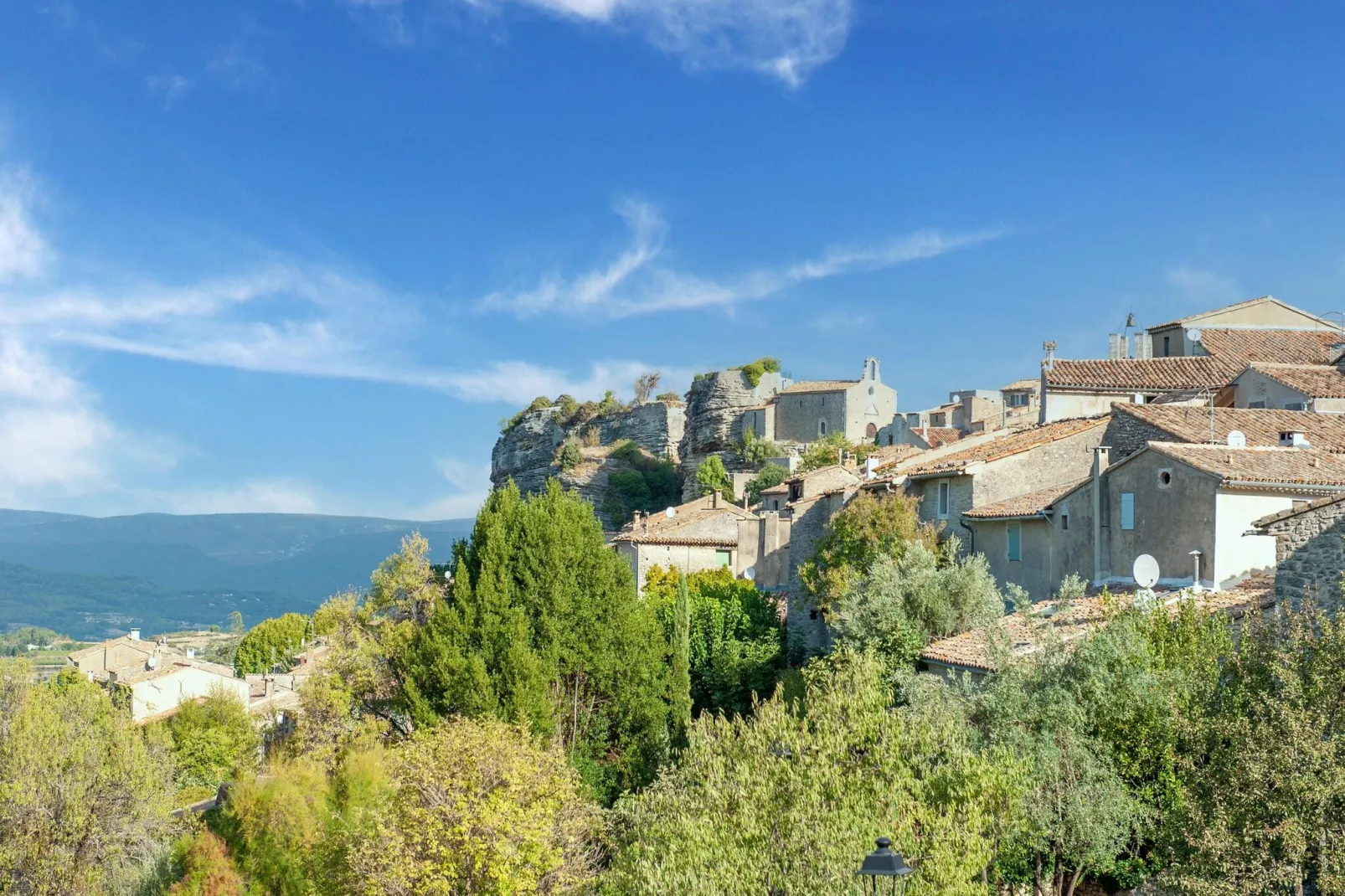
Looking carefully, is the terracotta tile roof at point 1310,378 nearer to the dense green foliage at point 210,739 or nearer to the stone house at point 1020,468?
the stone house at point 1020,468

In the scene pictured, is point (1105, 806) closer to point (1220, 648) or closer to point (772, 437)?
point (1220, 648)

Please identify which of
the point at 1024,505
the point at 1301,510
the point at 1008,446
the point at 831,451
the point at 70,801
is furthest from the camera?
the point at 831,451

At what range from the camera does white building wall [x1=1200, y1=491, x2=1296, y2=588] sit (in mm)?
23391

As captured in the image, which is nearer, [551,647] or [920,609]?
[920,609]

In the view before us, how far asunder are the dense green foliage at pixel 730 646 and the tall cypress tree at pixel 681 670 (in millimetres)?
399

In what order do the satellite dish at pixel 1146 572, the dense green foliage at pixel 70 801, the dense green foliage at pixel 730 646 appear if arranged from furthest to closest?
the dense green foliage at pixel 730 646
the dense green foliage at pixel 70 801
the satellite dish at pixel 1146 572

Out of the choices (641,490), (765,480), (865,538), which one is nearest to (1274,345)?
(865,538)

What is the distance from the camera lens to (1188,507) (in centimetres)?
2439

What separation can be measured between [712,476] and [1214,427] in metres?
57.3

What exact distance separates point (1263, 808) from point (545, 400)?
4211 inches

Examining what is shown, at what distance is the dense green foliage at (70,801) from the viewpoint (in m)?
31.6

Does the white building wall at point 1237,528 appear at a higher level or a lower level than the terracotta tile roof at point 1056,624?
higher

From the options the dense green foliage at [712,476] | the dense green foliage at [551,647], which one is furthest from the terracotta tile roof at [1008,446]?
the dense green foliage at [712,476]

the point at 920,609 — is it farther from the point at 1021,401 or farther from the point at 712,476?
the point at 712,476
